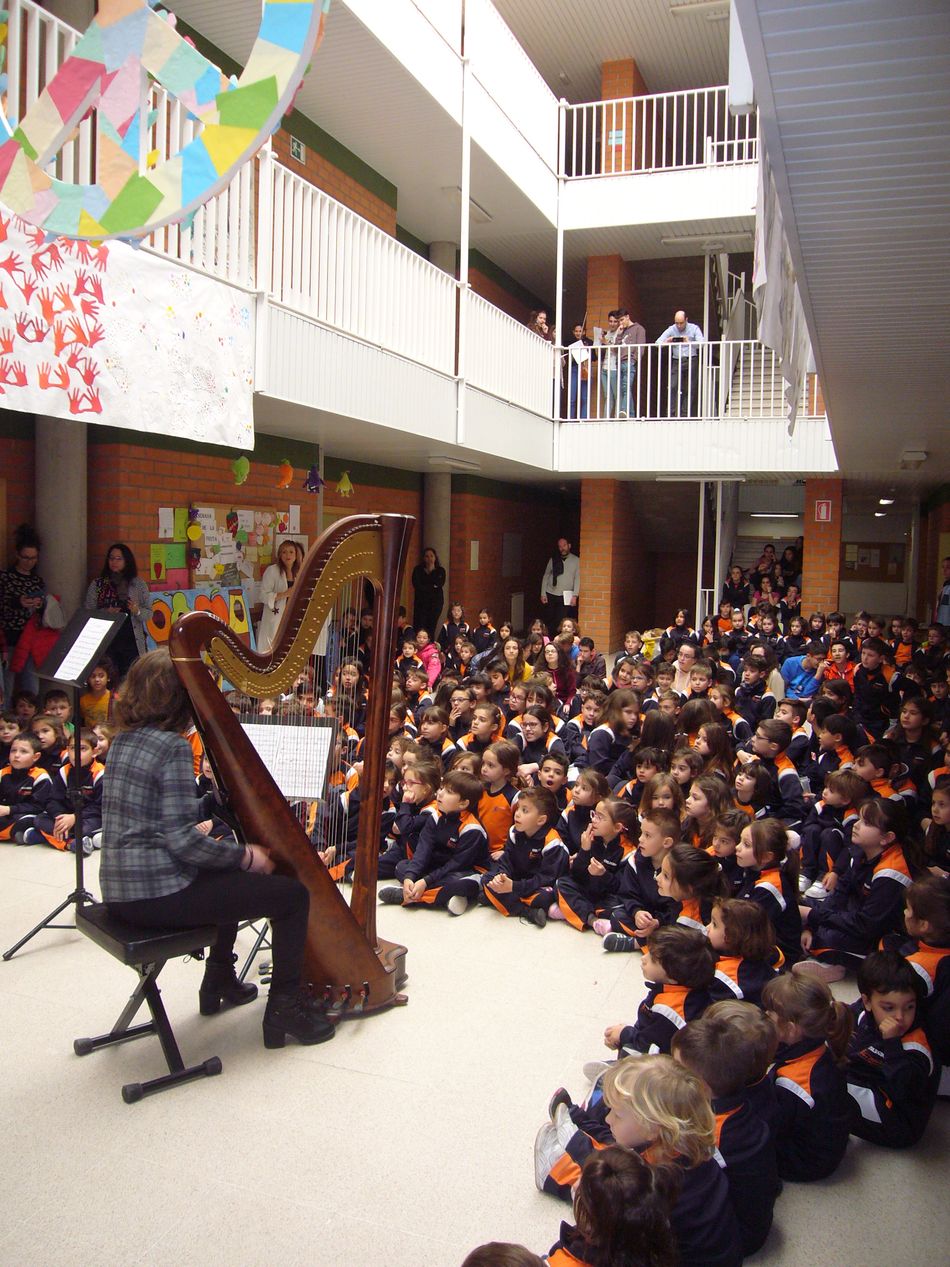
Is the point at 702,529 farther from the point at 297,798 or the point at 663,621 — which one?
the point at 297,798

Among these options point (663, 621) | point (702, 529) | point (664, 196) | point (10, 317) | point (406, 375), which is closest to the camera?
point (10, 317)

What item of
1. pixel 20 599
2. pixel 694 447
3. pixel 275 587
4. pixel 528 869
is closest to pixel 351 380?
pixel 275 587

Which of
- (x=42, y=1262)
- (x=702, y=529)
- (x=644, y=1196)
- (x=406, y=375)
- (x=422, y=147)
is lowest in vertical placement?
(x=42, y=1262)

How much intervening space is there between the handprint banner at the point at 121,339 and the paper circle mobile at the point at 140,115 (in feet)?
7.42

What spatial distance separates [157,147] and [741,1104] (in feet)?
19.5

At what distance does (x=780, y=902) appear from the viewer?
4320mm

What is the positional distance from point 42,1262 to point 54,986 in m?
1.66

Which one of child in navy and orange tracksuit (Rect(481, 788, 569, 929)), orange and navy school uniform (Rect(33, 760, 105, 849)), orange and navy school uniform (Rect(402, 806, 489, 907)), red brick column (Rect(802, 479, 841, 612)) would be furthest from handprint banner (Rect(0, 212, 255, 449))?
red brick column (Rect(802, 479, 841, 612))

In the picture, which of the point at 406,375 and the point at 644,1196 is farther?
the point at 406,375

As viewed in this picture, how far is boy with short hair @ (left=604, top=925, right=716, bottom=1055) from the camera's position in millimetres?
3305

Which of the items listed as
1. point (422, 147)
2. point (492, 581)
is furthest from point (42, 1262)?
point (492, 581)

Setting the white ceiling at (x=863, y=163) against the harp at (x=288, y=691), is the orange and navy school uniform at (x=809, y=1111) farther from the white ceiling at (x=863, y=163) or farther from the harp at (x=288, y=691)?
the white ceiling at (x=863, y=163)

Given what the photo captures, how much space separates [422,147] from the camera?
11.0 meters

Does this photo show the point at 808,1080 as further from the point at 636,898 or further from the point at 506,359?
the point at 506,359
